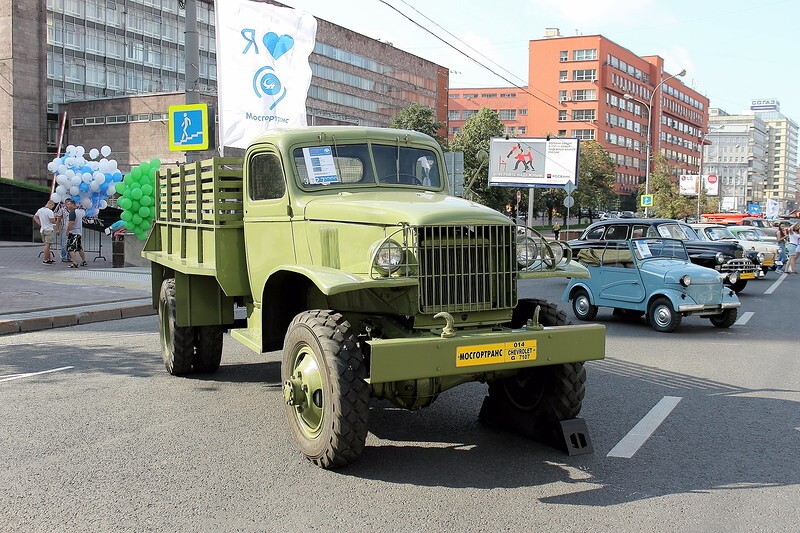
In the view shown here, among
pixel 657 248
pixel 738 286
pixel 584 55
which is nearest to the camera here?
pixel 657 248

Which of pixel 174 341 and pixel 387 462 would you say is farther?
pixel 174 341

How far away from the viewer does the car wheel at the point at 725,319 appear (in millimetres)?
12227

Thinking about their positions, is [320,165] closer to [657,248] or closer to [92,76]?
[657,248]

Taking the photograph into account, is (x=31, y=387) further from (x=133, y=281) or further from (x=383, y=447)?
(x=133, y=281)

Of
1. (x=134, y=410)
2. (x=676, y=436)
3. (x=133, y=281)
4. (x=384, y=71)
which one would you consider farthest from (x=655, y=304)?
(x=384, y=71)

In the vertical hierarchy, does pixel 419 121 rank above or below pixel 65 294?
above

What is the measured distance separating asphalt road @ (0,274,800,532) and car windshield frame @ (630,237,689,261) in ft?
13.9

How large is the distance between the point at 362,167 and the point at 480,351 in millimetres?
2286

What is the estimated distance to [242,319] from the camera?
789 centimetres

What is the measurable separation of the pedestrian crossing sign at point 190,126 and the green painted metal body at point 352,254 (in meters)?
5.33

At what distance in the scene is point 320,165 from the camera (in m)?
6.43

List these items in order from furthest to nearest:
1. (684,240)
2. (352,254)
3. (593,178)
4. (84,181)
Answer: (593,178), (84,181), (684,240), (352,254)

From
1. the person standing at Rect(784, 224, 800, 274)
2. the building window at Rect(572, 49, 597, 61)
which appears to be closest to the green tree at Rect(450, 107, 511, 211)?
the person standing at Rect(784, 224, 800, 274)

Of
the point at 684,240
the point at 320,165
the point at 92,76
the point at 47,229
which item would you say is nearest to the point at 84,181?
the point at 47,229
